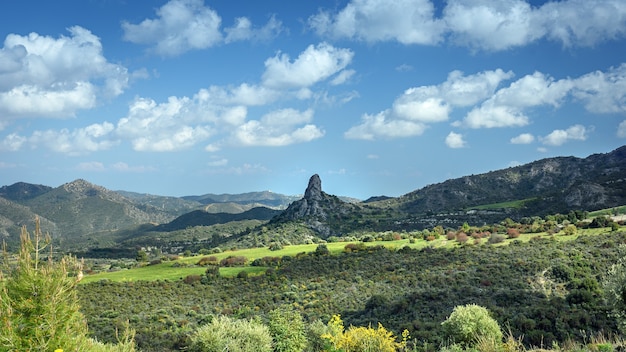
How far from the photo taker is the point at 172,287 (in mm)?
49438

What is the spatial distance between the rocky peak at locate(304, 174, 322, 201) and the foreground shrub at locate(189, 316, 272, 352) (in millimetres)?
103608

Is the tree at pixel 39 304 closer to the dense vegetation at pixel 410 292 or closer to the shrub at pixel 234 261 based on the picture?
the dense vegetation at pixel 410 292

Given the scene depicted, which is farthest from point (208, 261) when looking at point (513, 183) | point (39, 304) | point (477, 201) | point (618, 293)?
point (513, 183)

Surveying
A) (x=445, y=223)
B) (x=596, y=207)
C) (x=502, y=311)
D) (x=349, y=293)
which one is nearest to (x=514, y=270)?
(x=502, y=311)

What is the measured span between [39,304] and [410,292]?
3458 cm

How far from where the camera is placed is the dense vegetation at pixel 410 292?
26125 millimetres

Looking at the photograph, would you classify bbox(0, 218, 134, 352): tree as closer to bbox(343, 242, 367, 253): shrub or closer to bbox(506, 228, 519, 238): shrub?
bbox(343, 242, 367, 253): shrub

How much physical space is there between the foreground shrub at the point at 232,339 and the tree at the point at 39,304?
38.7 ft

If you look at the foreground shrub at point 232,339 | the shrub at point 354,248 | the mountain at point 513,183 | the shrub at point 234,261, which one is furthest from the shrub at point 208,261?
the mountain at point 513,183

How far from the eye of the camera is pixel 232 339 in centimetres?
1956

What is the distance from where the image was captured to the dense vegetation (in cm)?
2612

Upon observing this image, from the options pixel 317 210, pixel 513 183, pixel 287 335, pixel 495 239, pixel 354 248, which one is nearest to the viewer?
pixel 287 335

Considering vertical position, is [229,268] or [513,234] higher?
[513,234]

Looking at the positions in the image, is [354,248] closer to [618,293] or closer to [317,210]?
[618,293]
